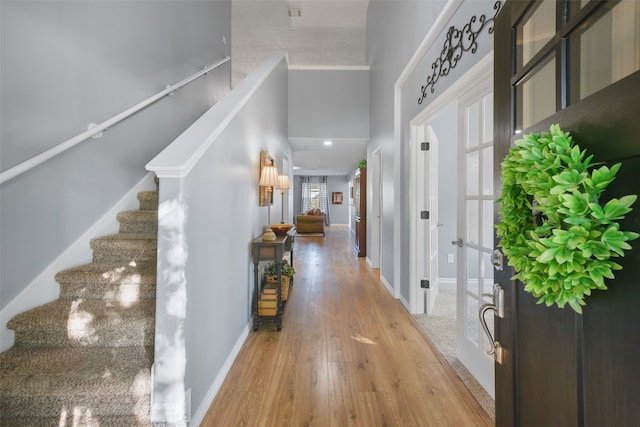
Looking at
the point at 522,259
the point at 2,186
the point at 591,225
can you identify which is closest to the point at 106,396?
the point at 2,186

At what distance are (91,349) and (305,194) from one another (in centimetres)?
1131

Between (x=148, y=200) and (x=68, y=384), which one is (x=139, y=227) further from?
(x=68, y=384)

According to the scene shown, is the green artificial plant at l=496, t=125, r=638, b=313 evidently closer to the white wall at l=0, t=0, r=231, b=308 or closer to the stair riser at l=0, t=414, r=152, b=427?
the stair riser at l=0, t=414, r=152, b=427

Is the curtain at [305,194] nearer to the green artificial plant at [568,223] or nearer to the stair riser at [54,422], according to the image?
the stair riser at [54,422]

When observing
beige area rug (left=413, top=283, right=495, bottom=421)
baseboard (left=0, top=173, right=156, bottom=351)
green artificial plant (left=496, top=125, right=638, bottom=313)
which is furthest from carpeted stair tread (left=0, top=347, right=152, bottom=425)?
beige area rug (left=413, top=283, right=495, bottom=421)

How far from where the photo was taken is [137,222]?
218cm

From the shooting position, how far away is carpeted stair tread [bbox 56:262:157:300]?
1.66 metres

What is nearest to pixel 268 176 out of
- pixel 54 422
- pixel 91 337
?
pixel 91 337

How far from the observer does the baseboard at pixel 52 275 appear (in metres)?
1.45

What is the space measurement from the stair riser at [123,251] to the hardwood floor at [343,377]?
3.31 ft

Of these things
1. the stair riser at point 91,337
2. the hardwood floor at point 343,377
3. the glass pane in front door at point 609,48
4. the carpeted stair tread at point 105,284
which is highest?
the glass pane in front door at point 609,48

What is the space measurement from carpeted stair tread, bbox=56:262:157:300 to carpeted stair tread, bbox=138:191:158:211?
828mm

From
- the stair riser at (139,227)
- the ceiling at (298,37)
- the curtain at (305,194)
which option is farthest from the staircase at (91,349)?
the curtain at (305,194)

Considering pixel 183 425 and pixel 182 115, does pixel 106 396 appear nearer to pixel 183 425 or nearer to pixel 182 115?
pixel 183 425
